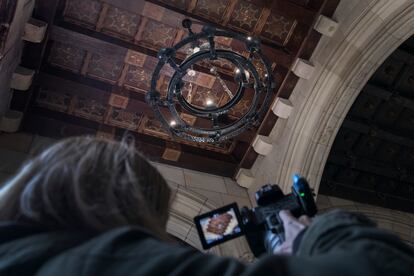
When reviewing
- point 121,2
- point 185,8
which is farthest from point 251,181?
point 121,2

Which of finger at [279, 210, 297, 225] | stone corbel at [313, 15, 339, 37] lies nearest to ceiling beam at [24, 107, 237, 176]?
stone corbel at [313, 15, 339, 37]

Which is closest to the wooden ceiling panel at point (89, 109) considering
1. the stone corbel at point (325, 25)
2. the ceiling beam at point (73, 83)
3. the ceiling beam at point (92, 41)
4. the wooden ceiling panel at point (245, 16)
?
the ceiling beam at point (73, 83)

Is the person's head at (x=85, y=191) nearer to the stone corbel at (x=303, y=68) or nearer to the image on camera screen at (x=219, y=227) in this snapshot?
the image on camera screen at (x=219, y=227)

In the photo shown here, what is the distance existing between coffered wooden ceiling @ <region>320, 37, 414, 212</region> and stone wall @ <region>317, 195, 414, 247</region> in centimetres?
7

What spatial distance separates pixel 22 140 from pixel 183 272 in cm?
332

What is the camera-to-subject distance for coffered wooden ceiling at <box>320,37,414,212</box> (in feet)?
12.0

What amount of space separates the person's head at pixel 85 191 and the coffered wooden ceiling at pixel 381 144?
3.33 meters

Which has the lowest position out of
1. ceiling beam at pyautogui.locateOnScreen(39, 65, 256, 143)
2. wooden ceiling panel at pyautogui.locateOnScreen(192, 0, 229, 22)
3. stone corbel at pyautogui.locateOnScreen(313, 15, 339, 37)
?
ceiling beam at pyautogui.locateOnScreen(39, 65, 256, 143)

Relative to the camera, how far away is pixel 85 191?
69 cm

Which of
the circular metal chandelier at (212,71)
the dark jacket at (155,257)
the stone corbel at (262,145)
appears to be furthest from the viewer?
the stone corbel at (262,145)

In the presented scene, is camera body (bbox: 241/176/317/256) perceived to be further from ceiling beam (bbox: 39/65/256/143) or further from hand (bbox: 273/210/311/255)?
ceiling beam (bbox: 39/65/256/143)

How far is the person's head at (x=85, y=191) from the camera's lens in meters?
0.67

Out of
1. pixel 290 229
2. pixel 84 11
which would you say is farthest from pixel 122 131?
pixel 290 229

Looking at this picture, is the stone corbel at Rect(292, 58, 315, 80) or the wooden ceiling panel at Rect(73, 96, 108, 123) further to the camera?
the wooden ceiling panel at Rect(73, 96, 108, 123)
